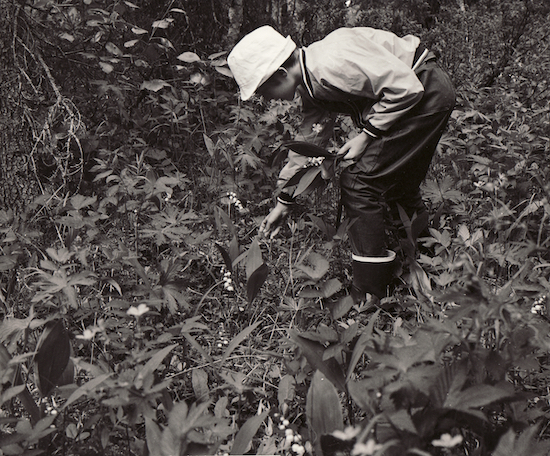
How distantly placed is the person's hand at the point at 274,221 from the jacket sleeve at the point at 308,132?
62 millimetres

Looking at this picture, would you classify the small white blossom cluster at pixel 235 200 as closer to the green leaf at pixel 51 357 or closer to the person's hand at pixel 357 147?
the person's hand at pixel 357 147

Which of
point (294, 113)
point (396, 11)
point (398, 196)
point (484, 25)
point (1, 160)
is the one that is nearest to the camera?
point (398, 196)

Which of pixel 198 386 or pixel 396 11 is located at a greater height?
pixel 396 11

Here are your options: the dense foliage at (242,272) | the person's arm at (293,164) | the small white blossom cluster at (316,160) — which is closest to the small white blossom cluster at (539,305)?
the dense foliage at (242,272)

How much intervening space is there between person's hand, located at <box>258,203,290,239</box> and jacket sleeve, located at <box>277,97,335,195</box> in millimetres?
62

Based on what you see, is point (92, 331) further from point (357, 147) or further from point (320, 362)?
point (357, 147)

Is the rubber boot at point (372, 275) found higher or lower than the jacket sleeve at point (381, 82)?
lower

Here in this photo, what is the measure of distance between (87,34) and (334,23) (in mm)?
2011

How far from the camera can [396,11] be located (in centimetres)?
485

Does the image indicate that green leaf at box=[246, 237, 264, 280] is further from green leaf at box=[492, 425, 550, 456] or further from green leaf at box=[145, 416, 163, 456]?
green leaf at box=[492, 425, 550, 456]

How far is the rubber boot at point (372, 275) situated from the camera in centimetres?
213

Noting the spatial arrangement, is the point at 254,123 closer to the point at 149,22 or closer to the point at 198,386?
the point at 149,22

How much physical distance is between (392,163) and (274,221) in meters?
0.57

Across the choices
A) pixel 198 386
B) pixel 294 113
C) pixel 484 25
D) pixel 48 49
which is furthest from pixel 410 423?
pixel 484 25
